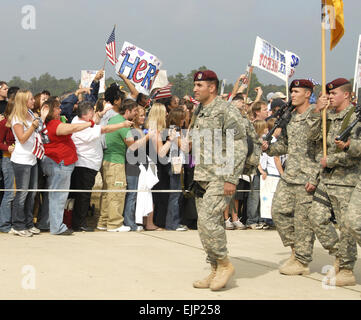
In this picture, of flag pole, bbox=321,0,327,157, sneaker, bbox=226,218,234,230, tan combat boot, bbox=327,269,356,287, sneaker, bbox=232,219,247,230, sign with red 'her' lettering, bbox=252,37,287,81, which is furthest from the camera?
sign with red 'her' lettering, bbox=252,37,287,81

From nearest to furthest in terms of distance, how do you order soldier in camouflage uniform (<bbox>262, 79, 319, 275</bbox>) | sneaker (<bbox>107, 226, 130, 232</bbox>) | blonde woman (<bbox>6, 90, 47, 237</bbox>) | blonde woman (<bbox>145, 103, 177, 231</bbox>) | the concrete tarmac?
the concrete tarmac → soldier in camouflage uniform (<bbox>262, 79, 319, 275</bbox>) → blonde woman (<bbox>6, 90, 47, 237</bbox>) → sneaker (<bbox>107, 226, 130, 232</bbox>) → blonde woman (<bbox>145, 103, 177, 231</bbox>)

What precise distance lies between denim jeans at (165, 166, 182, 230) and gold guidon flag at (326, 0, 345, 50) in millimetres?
4676

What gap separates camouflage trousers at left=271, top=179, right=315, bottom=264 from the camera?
7.63 metres

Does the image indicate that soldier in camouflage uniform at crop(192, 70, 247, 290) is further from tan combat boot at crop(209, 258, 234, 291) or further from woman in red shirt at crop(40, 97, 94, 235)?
woman in red shirt at crop(40, 97, 94, 235)

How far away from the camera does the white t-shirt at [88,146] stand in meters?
10.6

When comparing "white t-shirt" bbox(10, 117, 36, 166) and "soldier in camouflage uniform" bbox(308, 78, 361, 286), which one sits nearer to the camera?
"soldier in camouflage uniform" bbox(308, 78, 361, 286)

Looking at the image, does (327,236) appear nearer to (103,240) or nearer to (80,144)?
(103,240)

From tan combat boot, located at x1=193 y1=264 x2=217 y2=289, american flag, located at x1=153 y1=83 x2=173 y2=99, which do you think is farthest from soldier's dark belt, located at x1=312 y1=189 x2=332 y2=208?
american flag, located at x1=153 y1=83 x2=173 y2=99

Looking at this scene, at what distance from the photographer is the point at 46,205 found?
34.5 ft

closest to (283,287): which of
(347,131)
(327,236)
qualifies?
(327,236)

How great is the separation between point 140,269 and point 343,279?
93.4 inches

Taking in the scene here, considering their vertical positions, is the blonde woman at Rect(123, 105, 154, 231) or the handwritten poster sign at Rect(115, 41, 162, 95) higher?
the handwritten poster sign at Rect(115, 41, 162, 95)

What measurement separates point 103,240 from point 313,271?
3.42 meters

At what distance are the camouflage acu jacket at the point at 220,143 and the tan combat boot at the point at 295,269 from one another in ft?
5.45
